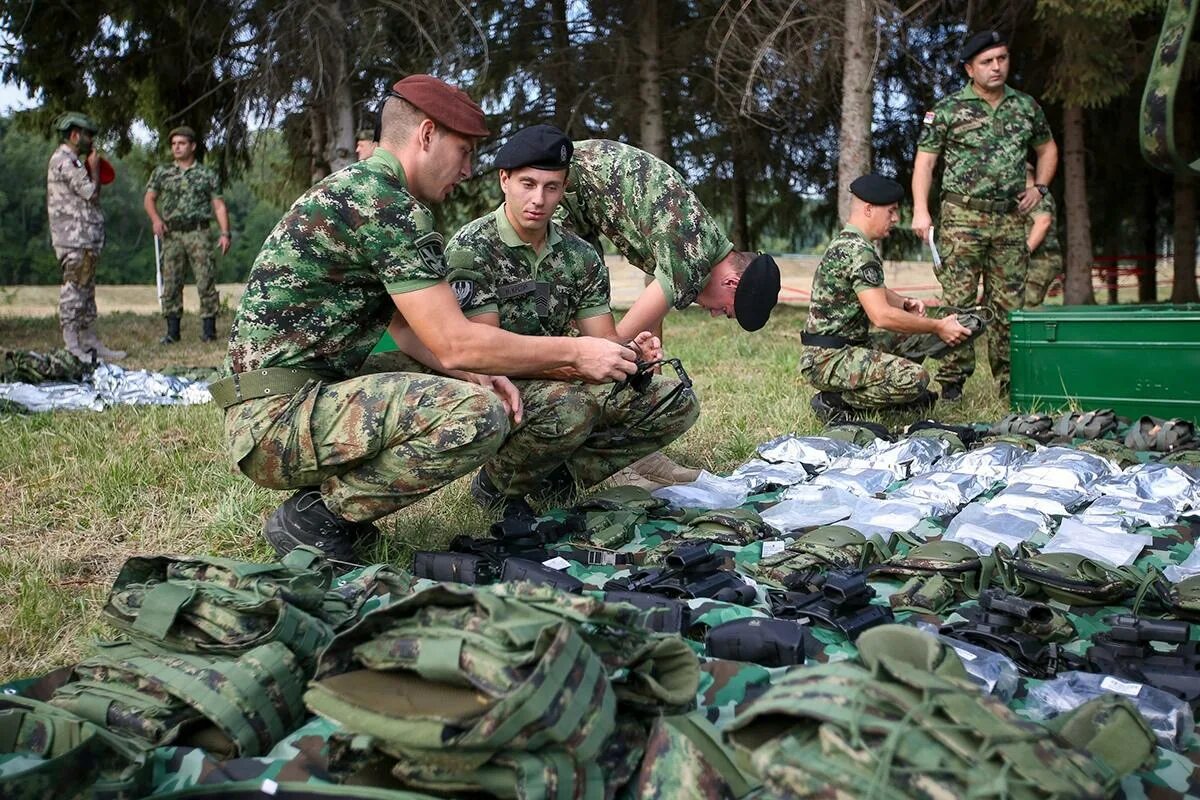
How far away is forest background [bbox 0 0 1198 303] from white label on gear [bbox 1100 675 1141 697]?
6745 millimetres

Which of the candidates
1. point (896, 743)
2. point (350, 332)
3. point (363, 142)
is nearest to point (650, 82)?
point (363, 142)

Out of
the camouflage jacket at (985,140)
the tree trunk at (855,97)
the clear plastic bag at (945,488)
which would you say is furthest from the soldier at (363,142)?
the tree trunk at (855,97)

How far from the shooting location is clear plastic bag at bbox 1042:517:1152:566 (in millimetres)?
3311

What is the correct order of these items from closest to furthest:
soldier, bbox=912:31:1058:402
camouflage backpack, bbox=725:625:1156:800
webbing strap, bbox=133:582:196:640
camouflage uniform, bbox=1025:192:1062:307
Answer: camouflage backpack, bbox=725:625:1156:800 → webbing strap, bbox=133:582:196:640 → soldier, bbox=912:31:1058:402 → camouflage uniform, bbox=1025:192:1062:307

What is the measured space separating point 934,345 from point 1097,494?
1.87 metres

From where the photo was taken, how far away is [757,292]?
13.4ft

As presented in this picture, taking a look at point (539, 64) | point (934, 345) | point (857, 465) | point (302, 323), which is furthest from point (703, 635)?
point (539, 64)

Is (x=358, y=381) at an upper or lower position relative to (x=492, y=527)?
upper

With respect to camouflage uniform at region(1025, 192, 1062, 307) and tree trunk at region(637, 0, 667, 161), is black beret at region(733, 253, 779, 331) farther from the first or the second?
tree trunk at region(637, 0, 667, 161)

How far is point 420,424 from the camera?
3180mm

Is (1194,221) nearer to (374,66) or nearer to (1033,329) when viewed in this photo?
(1033,329)

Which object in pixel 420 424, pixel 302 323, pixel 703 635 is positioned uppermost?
pixel 302 323

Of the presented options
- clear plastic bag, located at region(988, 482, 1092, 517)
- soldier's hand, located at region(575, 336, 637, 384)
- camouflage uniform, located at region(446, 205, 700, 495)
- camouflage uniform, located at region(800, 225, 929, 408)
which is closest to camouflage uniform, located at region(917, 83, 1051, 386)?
camouflage uniform, located at region(800, 225, 929, 408)

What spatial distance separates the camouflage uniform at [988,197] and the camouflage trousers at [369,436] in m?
4.18
